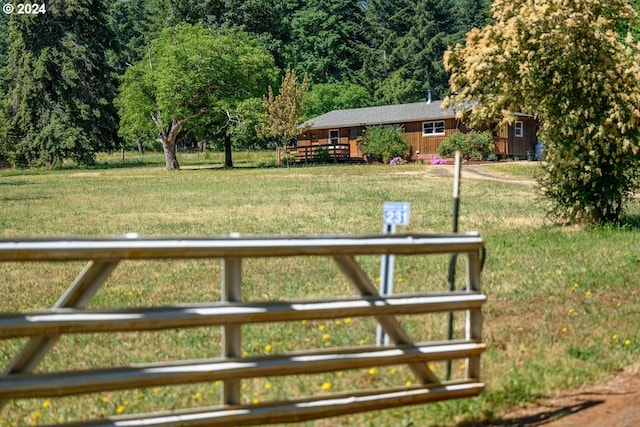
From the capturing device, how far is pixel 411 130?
5875cm

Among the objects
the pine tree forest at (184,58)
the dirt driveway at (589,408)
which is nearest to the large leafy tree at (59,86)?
the pine tree forest at (184,58)

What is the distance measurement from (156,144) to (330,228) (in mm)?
78110

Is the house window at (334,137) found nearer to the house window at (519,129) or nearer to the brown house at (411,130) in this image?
the brown house at (411,130)

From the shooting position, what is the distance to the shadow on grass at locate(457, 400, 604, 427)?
209 inches

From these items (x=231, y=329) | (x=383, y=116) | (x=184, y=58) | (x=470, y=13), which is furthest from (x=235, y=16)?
(x=231, y=329)

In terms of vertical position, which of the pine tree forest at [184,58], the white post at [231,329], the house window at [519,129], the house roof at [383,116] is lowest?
the white post at [231,329]

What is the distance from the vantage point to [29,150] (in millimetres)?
63594

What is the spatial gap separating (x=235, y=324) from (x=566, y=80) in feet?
36.8

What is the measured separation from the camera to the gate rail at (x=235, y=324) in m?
4.17

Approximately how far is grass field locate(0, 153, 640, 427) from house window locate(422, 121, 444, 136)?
35437 mm

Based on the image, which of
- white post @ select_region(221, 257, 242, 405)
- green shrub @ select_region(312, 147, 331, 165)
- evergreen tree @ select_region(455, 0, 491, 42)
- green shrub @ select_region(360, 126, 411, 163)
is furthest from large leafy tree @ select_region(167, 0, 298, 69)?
white post @ select_region(221, 257, 242, 405)

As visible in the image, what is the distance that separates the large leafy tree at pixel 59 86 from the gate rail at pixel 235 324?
6049 cm

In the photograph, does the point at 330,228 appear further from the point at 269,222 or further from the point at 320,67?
the point at 320,67

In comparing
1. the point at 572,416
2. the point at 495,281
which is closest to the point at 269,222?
the point at 495,281
